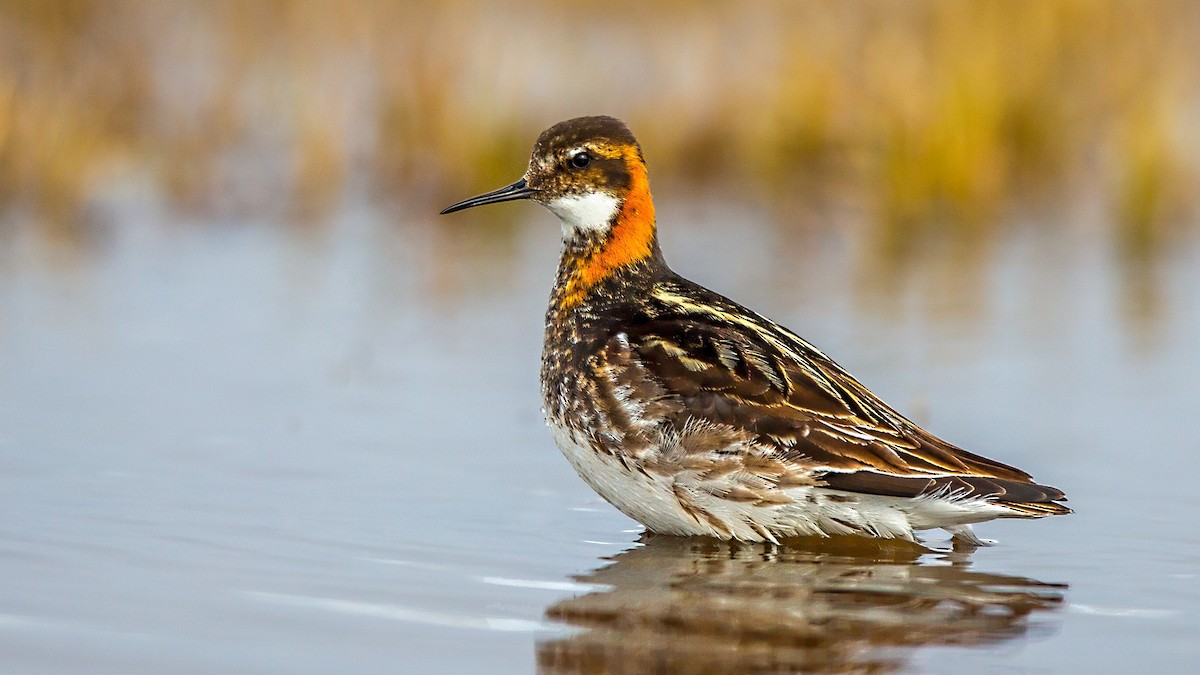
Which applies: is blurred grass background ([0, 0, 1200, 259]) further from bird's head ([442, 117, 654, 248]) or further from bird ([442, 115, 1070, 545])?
bird ([442, 115, 1070, 545])

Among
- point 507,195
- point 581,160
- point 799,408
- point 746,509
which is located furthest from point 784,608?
point 507,195

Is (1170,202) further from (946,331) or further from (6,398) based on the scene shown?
(6,398)

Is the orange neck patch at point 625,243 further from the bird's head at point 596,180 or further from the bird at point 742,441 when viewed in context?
the bird at point 742,441

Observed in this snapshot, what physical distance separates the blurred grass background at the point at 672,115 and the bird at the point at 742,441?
661 cm

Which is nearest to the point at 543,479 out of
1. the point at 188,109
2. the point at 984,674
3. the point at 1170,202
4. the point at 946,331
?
the point at 984,674

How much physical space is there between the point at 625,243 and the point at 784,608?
2349 mm

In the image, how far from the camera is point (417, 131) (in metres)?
14.8

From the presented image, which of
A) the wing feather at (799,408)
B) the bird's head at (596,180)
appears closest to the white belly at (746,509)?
the wing feather at (799,408)

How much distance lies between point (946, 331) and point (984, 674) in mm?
5458

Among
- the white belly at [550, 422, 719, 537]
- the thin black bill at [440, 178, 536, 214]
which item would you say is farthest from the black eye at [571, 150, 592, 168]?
the white belly at [550, 422, 719, 537]

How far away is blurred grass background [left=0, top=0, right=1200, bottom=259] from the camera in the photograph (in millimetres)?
13406

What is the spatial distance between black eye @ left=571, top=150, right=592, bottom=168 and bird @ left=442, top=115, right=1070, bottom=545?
0.80 metres

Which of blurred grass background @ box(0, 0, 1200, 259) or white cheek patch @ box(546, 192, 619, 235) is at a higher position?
blurred grass background @ box(0, 0, 1200, 259)

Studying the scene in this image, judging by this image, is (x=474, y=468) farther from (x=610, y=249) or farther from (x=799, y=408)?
(x=799, y=408)
